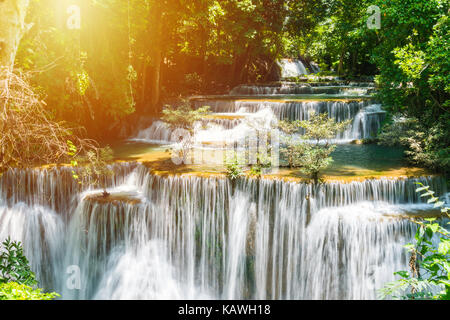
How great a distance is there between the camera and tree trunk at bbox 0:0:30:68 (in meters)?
4.31

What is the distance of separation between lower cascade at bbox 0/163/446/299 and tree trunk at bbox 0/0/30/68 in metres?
5.16

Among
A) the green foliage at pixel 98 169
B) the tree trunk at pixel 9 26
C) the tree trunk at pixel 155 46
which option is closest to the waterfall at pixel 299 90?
the tree trunk at pixel 155 46

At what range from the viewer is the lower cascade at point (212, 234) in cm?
839

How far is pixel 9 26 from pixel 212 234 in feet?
21.2

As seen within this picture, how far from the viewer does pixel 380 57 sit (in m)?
12.3

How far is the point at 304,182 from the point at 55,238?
6.85 metres

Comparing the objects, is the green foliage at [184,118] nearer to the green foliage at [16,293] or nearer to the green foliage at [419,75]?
the green foliage at [419,75]

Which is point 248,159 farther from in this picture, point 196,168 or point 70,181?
point 70,181

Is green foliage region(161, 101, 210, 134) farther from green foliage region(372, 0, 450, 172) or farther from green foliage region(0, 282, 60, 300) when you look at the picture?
green foliage region(0, 282, 60, 300)

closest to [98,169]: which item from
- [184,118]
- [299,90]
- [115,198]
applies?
[115,198]

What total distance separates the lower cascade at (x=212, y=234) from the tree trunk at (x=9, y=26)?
516 centimetres

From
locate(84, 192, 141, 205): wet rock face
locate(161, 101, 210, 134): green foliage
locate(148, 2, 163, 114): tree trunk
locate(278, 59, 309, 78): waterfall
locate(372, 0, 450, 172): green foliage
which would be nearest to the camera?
locate(372, 0, 450, 172): green foliage

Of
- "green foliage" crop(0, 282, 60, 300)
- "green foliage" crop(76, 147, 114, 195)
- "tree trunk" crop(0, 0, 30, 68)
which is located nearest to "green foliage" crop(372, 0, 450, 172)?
"green foliage" crop(76, 147, 114, 195)

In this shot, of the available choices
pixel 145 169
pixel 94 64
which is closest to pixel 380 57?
pixel 145 169
